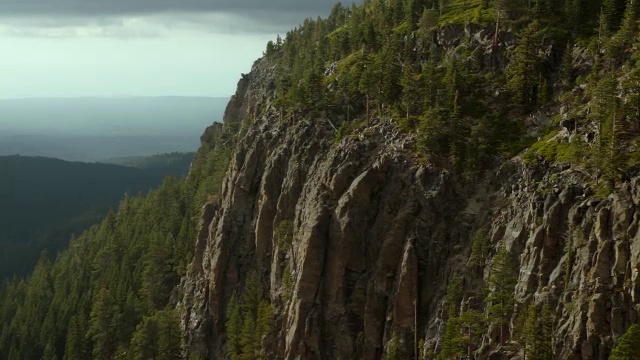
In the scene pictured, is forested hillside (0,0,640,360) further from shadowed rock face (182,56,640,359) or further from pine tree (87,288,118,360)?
pine tree (87,288,118,360)

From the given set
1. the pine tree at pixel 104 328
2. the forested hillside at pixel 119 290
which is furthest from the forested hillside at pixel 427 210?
the forested hillside at pixel 119 290

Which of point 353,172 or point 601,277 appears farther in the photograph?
point 353,172

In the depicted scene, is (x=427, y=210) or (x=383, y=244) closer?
(x=427, y=210)

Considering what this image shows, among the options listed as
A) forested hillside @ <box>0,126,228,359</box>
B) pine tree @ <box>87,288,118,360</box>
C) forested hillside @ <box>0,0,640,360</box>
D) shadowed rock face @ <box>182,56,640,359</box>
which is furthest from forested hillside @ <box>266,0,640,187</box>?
pine tree @ <box>87,288,118,360</box>

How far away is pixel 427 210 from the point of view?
75.9 metres

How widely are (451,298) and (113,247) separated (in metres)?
116

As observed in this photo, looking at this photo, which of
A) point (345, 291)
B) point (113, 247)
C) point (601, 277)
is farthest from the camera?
point (113, 247)

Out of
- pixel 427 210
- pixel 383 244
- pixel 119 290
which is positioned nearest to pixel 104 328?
pixel 119 290

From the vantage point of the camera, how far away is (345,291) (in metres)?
79.5

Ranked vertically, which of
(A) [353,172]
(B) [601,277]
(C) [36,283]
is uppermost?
(A) [353,172]

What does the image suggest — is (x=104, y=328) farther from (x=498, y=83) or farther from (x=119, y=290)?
(x=498, y=83)

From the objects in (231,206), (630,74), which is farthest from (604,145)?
(231,206)

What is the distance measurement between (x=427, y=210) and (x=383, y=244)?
698cm

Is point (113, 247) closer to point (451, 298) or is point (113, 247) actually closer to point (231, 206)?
point (231, 206)
